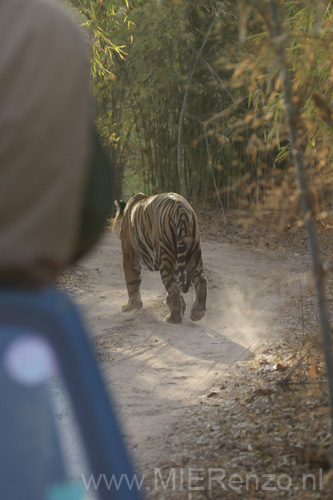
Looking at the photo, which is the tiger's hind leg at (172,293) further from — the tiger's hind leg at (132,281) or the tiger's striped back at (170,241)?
the tiger's hind leg at (132,281)

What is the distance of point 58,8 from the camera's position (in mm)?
762

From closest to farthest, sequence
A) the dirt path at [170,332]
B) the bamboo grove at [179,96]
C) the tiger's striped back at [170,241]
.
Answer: the dirt path at [170,332]
the tiger's striped back at [170,241]
the bamboo grove at [179,96]

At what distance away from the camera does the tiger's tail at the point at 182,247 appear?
5.61m

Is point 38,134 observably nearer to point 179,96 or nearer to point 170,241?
point 170,241

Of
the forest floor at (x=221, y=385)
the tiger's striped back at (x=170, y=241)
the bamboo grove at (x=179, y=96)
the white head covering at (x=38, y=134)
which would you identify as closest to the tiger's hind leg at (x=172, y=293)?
the tiger's striped back at (x=170, y=241)

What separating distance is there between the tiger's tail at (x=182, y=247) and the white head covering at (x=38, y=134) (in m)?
→ 4.87

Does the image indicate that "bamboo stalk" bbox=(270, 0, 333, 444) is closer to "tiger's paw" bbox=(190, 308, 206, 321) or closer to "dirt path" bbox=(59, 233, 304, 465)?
"dirt path" bbox=(59, 233, 304, 465)

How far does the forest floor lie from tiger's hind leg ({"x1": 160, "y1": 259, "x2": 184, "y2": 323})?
0.38ft

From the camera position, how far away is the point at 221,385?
13.2ft

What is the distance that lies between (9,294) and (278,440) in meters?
2.29

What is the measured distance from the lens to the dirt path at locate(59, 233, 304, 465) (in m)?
3.71

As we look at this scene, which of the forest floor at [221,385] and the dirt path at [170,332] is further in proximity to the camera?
the dirt path at [170,332]

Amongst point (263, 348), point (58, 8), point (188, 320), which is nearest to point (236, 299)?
point (188, 320)

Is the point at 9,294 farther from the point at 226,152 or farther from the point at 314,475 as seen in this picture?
the point at 226,152
